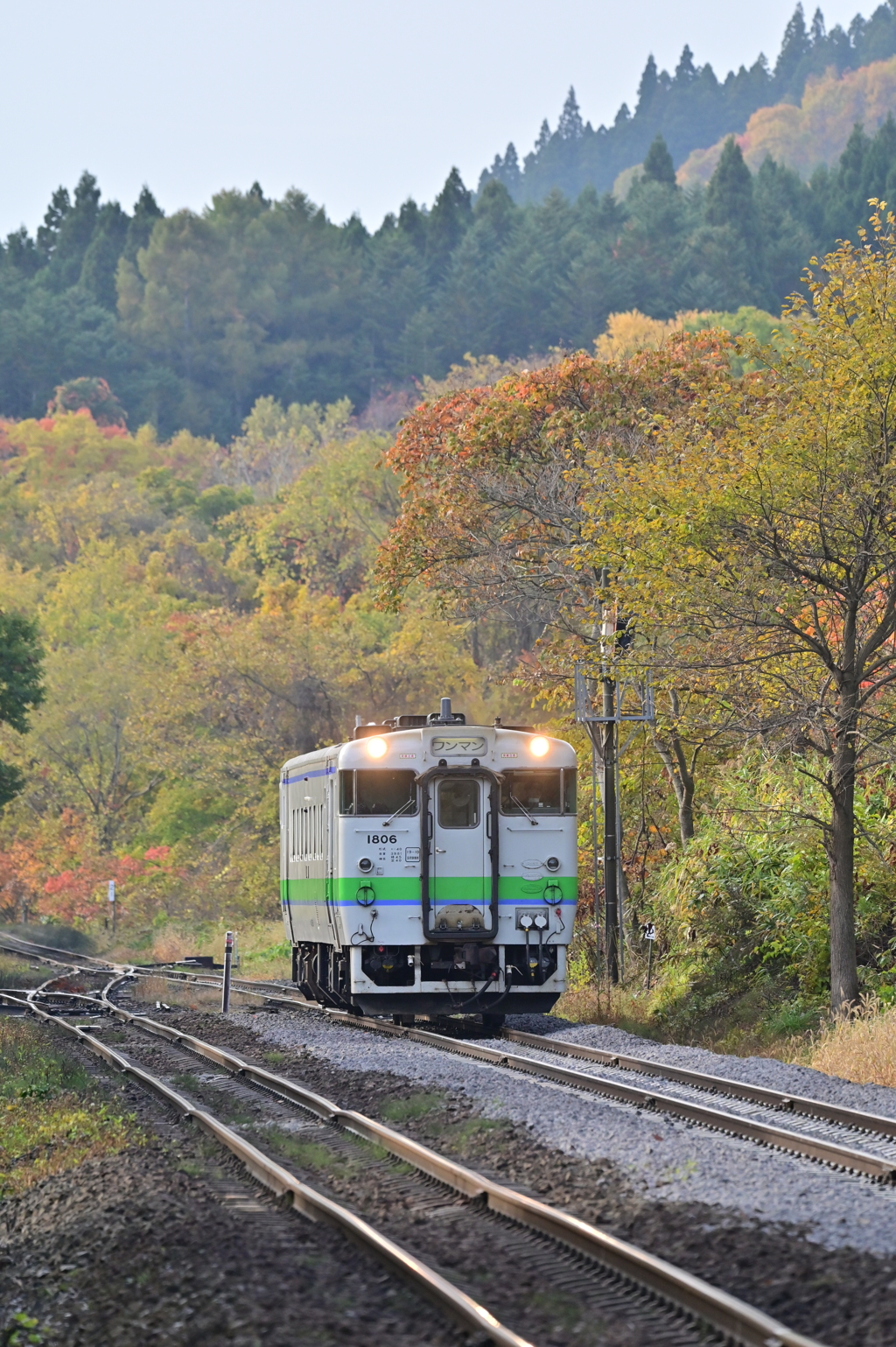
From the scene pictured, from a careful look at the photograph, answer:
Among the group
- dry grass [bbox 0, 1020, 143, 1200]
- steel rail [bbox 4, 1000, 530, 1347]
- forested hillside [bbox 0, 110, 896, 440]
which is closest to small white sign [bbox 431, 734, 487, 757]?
dry grass [bbox 0, 1020, 143, 1200]

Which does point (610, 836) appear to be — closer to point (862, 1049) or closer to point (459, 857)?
point (459, 857)

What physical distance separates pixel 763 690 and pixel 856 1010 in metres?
3.65

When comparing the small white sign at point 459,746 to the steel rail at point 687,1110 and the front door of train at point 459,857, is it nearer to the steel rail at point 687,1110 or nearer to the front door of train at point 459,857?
the front door of train at point 459,857

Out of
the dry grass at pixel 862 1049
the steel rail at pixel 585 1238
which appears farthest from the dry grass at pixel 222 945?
the steel rail at pixel 585 1238

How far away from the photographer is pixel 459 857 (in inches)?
724

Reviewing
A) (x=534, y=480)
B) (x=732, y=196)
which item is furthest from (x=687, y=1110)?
(x=732, y=196)

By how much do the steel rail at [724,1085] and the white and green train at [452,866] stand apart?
1.01 metres

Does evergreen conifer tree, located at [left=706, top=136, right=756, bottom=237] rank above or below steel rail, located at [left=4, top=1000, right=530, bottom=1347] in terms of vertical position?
above

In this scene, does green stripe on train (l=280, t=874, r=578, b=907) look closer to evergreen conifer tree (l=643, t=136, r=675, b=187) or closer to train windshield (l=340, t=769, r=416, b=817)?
train windshield (l=340, t=769, r=416, b=817)

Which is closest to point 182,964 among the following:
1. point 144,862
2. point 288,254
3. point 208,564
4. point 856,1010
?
point 144,862

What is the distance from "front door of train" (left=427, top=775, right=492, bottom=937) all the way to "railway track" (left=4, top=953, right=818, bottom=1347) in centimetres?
518

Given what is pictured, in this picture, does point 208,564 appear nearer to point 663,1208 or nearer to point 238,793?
point 238,793

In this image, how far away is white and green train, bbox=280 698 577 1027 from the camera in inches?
719

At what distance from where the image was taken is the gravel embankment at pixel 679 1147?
8.74 meters
